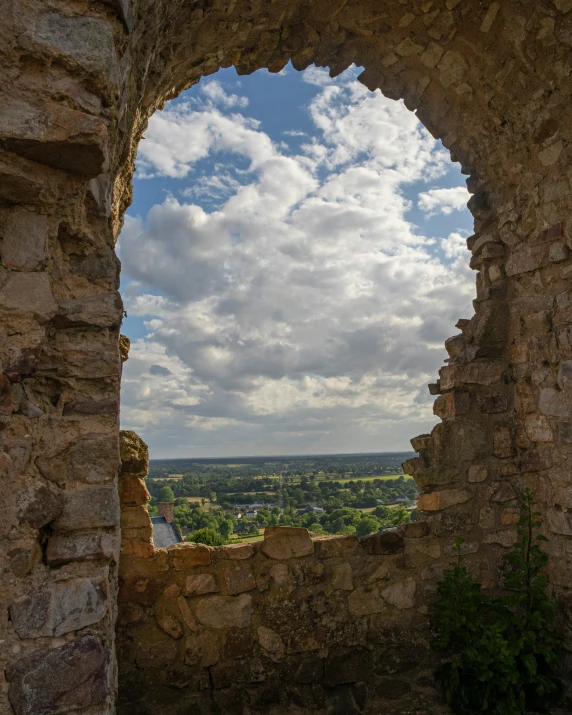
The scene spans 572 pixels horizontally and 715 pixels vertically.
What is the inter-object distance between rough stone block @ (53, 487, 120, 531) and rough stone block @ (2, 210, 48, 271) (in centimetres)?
84

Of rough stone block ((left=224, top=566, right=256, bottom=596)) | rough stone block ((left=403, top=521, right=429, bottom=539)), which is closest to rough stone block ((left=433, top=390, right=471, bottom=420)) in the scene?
rough stone block ((left=403, top=521, right=429, bottom=539))

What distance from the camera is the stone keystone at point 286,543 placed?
11.3 ft

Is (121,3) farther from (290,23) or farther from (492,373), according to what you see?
(492,373)

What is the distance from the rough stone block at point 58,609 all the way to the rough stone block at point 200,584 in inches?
55.6

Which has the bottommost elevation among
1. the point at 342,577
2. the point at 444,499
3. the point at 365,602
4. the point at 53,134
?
the point at 365,602

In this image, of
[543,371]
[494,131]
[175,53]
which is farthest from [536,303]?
[175,53]

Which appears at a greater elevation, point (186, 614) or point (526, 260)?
point (526, 260)

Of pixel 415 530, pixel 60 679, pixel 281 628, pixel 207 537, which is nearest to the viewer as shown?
pixel 60 679

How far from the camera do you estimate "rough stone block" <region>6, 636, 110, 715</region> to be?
1714 millimetres

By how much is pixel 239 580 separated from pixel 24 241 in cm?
236

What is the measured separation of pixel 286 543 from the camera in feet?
11.3

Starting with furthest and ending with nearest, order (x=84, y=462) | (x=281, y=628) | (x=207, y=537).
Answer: (x=207, y=537) < (x=281, y=628) < (x=84, y=462)

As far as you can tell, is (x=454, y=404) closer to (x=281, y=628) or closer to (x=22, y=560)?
(x=281, y=628)

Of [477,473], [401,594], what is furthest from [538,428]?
[401,594]
